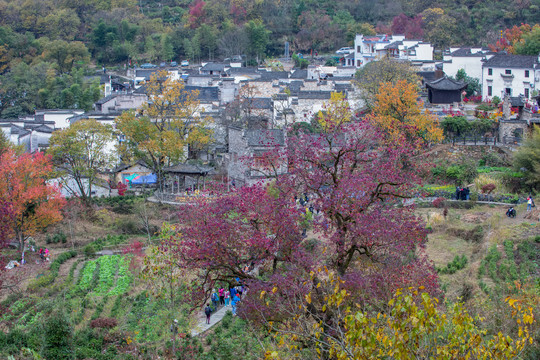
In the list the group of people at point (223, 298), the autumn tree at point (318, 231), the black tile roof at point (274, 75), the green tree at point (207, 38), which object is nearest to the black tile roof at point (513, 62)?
the black tile roof at point (274, 75)

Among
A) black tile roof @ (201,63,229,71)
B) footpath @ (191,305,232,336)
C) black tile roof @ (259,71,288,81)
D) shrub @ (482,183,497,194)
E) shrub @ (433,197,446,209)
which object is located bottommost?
footpath @ (191,305,232,336)

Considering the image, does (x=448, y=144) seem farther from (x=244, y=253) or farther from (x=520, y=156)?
(x=244, y=253)

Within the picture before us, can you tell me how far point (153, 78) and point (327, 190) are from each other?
23634mm

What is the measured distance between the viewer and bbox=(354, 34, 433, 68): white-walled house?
49.8 m

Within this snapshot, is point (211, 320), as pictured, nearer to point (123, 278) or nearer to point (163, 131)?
point (123, 278)

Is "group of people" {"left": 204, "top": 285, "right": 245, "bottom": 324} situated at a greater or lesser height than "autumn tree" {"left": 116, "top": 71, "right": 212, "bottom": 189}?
lesser

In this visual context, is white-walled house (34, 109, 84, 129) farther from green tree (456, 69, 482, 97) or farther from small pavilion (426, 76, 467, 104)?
green tree (456, 69, 482, 97)

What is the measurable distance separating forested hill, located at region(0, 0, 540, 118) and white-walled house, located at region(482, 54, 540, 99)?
18432 mm

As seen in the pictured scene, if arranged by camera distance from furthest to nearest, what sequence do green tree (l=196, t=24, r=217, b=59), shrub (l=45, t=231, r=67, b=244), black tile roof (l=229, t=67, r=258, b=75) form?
green tree (l=196, t=24, r=217, b=59)
black tile roof (l=229, t=67, r=258, b=75)
shrub (l=45, t=231, r=67, b=244)

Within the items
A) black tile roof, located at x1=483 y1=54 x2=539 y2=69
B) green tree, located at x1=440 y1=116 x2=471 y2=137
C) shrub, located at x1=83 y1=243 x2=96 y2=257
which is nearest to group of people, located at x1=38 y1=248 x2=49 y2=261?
shrub, located at x1=83 y1=243 x2=96 y2=257

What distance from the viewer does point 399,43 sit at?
51656mm

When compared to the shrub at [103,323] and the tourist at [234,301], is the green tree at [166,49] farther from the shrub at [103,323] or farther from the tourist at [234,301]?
the shrub at [103,323]

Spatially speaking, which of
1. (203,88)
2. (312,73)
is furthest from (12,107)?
(312,73)

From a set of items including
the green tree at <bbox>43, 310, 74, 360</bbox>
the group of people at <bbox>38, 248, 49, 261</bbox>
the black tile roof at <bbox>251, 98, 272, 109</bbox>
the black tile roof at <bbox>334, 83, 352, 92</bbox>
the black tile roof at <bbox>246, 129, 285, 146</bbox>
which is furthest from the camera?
the black tile roof at <bbox>334, 83, 352, 92</bbox>
